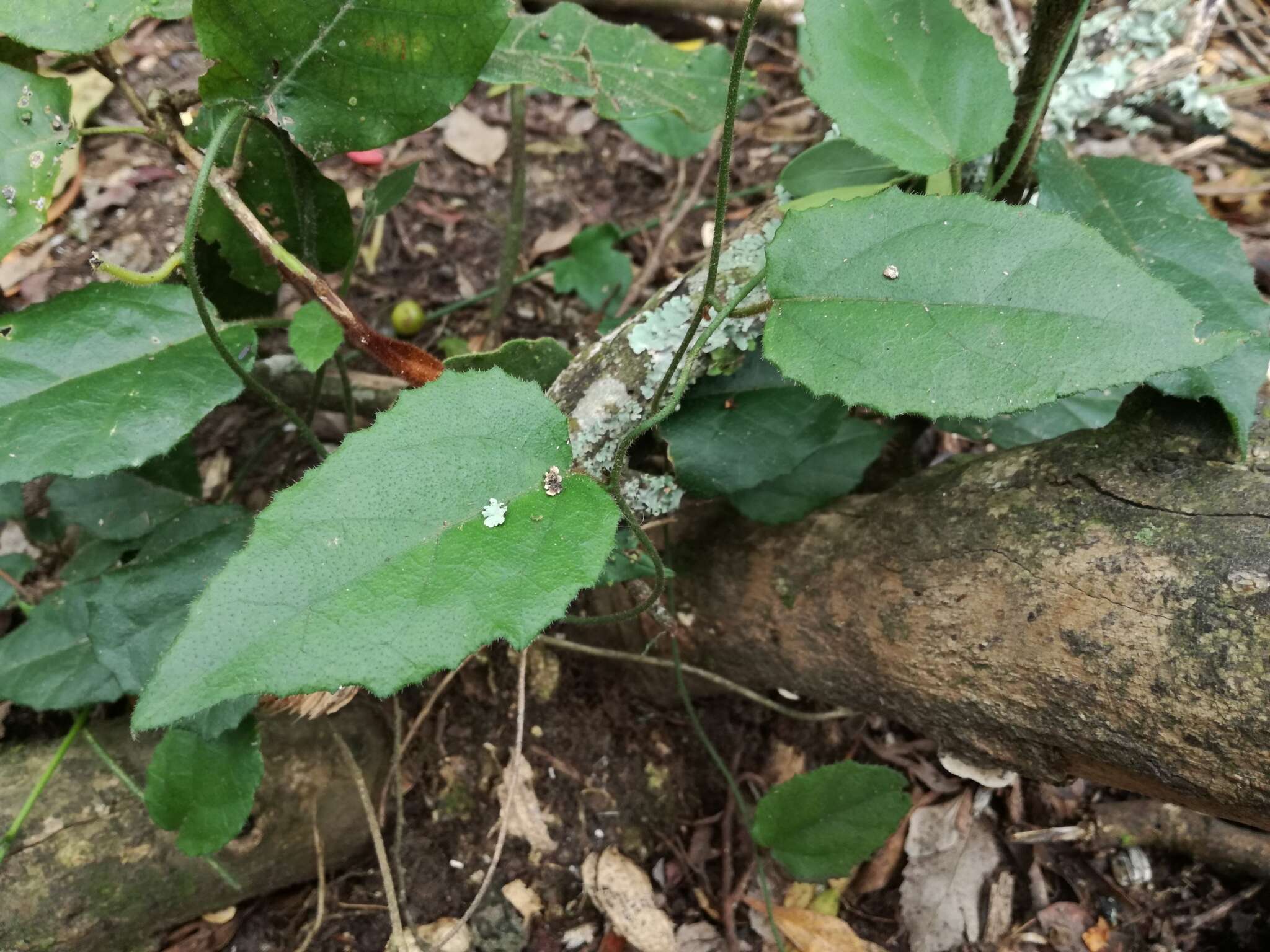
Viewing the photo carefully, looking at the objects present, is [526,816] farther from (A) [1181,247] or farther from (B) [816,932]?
(A) [1181,247]

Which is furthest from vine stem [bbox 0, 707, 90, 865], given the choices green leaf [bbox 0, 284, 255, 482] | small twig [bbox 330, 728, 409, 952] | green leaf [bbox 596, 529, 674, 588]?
green leaf [bbox 596, 529, 674, 588]

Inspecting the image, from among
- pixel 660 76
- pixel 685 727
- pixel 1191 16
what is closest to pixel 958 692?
pixel 685 727

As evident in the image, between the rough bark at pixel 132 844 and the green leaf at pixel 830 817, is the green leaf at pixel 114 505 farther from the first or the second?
the green leaf at pixel 830 817

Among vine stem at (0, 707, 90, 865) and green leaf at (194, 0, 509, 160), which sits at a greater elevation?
green leaf at (194, 0, 509, 160)

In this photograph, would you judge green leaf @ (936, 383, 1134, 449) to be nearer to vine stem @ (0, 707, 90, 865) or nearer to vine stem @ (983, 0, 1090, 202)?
vine stem @ (983, 0, 1090, 202)

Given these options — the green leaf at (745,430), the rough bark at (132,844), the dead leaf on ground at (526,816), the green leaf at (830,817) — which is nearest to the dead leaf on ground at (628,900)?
the dead leaf on ground at (526,816)
